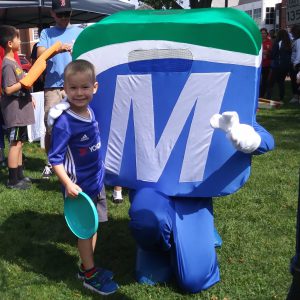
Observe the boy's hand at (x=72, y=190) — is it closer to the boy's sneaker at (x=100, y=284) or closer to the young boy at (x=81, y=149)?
the young boy at (x=81, y=149)

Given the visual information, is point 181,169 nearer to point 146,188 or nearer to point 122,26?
point 146,188

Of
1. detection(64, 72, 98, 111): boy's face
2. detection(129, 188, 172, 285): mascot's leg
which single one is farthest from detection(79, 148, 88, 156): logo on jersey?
detection(129, 188, 172, 285): mascot's leg

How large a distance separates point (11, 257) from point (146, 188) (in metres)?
1.18

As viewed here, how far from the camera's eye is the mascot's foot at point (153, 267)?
9.47ft

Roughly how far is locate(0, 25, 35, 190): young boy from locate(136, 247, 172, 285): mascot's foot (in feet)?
7.56

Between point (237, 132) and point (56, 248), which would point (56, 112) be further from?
point (56, 248)

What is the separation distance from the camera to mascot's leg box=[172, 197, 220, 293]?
270 centimetres

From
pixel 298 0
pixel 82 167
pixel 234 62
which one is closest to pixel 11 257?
pixel 82 167

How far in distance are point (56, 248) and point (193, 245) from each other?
3.85 ft

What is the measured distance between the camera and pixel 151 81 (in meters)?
2.74

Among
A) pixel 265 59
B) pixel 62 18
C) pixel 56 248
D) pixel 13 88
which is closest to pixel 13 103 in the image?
pixel 13 88

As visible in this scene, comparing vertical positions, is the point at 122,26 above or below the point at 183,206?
above

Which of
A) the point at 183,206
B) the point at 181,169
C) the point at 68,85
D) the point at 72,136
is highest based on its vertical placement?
the point at 68,85

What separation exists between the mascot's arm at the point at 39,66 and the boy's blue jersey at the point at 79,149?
4.59 feet
